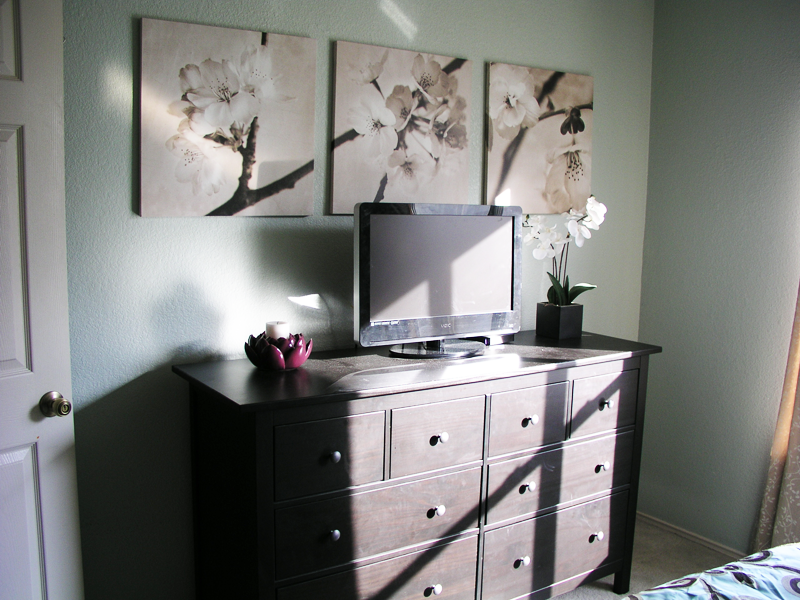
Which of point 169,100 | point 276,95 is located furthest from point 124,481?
point 276,95

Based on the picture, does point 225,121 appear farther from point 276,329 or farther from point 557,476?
point 557,476

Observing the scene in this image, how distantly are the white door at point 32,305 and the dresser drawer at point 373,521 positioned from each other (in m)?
0.59

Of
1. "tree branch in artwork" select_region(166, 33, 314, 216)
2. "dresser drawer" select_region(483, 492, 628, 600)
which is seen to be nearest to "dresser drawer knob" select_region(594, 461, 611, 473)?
"dresser drawer" select_region(483, 492, 628, 600)

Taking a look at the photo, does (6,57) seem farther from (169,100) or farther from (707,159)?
(707,159)

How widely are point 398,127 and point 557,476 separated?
4.29ft

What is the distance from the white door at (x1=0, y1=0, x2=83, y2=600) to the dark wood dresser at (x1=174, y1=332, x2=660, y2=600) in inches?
15.1

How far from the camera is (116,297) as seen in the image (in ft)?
6.44

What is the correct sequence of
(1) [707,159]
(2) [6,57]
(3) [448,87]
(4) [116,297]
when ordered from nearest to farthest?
(2) [6,57], (4) [116,297], (3) [448,87], (1) [707,159]

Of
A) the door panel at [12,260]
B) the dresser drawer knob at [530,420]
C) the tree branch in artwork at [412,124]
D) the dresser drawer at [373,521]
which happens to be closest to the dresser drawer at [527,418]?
the dresser drawer knob at [530,420]

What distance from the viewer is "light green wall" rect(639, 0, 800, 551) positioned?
8.53 feet

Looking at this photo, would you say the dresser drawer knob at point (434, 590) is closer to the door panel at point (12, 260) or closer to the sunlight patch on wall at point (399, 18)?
the door panel at point (12, 260)

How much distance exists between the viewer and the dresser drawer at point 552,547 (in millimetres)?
2152

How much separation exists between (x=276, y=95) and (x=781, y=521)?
237 cm

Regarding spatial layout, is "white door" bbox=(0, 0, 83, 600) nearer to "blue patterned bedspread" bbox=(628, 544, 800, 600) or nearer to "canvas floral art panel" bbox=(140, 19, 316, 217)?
A: "canvas floral art panel" bbox=(140, 19, 316, 217)
